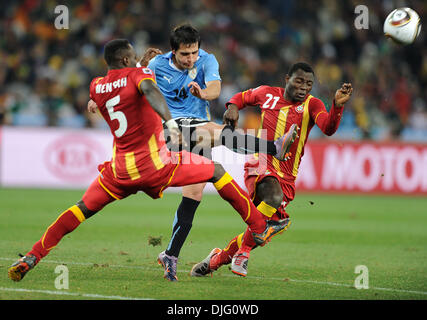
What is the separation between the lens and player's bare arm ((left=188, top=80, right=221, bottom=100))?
19.6 feet

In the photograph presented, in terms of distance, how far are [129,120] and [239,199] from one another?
3.90 ft

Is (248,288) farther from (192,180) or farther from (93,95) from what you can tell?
(93,95)

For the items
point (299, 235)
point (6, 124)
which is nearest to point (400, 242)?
point (299, 235)

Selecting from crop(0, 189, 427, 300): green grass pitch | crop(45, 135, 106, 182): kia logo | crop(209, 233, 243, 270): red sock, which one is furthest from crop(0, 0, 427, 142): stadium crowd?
crop(209, 233, 243, 270): red sock

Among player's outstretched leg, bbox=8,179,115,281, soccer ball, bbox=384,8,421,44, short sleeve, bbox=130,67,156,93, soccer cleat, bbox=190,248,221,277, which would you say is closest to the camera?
short sleeve, bbox=130,67,156,93

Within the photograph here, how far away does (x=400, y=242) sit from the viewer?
9.80 meters

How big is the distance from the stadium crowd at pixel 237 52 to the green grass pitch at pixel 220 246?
3.34 metres

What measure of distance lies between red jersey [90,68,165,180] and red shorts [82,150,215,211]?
0.18ft

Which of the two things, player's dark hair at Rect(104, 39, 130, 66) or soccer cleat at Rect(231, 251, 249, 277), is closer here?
player's dark hair at Rect(104, 39, 130, 66)

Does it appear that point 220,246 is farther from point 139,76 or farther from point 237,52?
point 237,52

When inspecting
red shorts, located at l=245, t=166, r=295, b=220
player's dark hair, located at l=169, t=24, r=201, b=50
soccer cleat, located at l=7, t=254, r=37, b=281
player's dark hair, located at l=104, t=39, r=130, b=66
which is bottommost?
soccer cleat, located at l=7, t=254, r=37, b=281

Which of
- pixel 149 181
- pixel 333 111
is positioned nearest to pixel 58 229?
pixel 149 181

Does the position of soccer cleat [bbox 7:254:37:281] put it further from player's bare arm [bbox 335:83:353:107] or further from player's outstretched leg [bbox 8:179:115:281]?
player's bare arm [bbox 335:83:353:107]

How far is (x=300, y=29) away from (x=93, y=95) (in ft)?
53.6
